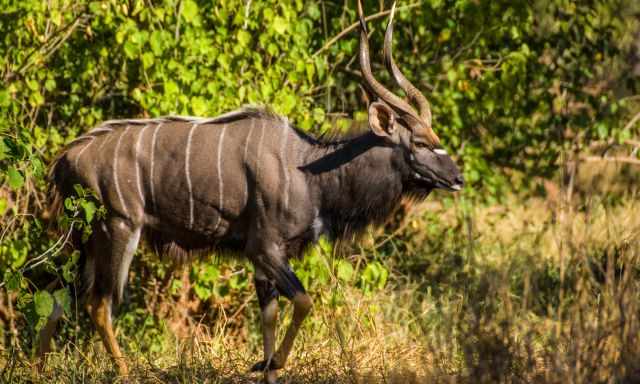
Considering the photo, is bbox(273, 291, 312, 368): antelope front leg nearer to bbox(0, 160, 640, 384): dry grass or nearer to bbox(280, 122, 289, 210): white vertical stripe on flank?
bbox(0, 160, 640, 384): dry grass

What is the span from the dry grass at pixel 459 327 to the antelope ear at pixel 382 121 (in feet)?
1.70

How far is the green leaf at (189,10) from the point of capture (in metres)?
4.64

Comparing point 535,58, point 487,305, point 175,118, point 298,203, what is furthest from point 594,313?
point 535,58

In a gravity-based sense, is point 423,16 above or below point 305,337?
above

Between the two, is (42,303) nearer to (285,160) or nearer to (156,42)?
(285,160)

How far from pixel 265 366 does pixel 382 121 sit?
105 cm

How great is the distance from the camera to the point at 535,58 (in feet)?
18.6

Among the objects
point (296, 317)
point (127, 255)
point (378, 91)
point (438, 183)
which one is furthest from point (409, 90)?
point (127, 255)

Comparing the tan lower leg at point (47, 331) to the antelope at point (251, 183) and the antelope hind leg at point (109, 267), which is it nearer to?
the antelope at point (251, 183)

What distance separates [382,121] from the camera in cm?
409

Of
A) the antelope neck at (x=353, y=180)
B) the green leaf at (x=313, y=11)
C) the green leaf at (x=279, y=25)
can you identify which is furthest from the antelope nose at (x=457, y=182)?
the green leaf at (x=313, y=11)

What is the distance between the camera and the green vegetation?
419 centimetres

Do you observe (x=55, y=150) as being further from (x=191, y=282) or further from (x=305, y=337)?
(x=305, y=337)

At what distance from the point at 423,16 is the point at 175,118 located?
1572 mm
